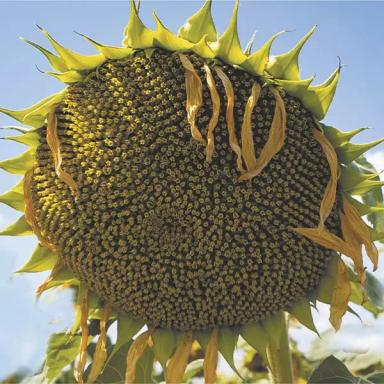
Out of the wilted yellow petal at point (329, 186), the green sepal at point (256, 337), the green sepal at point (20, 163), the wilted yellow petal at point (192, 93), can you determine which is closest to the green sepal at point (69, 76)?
the green sepal at point (20, 163)

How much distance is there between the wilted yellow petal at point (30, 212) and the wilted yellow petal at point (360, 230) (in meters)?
1.23

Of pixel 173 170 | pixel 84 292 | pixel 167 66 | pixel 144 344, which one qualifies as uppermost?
pixel 167 66

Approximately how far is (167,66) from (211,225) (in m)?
0.66

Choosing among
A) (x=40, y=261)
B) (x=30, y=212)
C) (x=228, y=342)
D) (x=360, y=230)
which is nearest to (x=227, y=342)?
(x=228, y=342)

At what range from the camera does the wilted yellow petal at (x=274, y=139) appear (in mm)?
2902

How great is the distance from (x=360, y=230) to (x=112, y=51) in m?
1.23

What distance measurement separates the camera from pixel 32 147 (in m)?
3.29

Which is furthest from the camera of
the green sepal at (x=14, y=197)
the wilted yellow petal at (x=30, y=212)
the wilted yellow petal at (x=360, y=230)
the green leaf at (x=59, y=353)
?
the green leaf at (x=59, y=353)

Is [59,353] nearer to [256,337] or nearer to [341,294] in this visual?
[256,337]

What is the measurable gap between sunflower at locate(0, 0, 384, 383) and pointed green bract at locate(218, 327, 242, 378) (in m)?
0.07

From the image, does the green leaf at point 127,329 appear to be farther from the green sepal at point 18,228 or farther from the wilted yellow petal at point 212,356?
the green sepal at point 18,228

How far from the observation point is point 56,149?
306cm

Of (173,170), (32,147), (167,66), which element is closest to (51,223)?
(32,147)

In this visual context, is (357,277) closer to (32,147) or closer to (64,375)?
(32,147)
